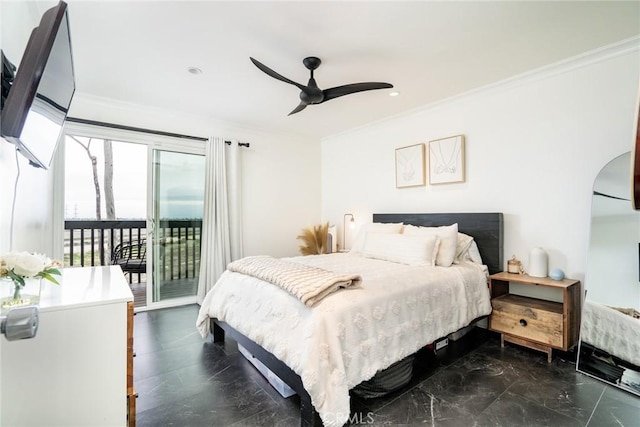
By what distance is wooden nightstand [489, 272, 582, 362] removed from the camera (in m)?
A: 2.37

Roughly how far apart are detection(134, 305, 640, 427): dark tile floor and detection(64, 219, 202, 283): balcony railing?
152 centimetres

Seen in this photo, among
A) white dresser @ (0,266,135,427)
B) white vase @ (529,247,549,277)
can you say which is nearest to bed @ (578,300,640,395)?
white vase @ (529,247,549,277)

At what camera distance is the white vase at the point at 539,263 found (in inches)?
105

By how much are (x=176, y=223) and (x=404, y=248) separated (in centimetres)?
303

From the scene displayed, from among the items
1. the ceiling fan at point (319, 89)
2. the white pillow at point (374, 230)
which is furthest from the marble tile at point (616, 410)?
the ceiling fan at point (319, 89)

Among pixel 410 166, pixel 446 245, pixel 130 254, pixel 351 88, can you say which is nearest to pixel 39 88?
pixel 351 88

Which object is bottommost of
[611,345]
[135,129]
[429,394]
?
[429,394]

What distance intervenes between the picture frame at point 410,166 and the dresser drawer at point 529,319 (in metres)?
1.67

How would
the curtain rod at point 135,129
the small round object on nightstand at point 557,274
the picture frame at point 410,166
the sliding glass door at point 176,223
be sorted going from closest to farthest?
the small round object on nightstand at point 557,274
the curtain rod at point 135,129
the picture frame at point 410,166
the sliding glass door at point 176,223

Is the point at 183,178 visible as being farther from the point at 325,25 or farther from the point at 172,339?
the point at 325,25

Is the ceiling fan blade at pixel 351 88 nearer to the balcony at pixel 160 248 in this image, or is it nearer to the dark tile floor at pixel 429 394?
the dark tile floor at pixel 429 394

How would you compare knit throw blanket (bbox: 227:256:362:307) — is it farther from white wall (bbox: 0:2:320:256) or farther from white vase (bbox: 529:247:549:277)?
white vase (bbox: 529:247:549:277)

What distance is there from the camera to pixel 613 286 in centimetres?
226

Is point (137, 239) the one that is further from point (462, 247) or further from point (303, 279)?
point (462, 247)
